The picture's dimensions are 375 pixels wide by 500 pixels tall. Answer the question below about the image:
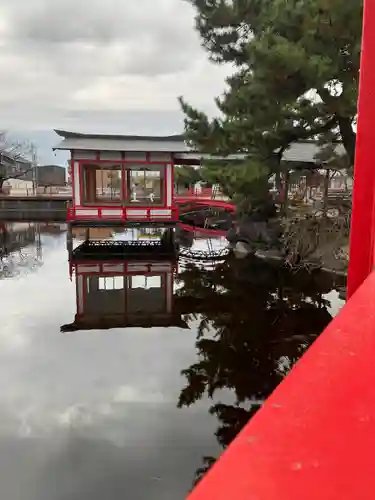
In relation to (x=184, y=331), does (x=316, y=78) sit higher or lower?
A: higher

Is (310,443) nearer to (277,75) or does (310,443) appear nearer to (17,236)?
(277,75)

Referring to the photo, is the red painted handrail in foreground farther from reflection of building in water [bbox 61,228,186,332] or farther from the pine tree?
the pine tree

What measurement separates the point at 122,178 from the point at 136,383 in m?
9.20

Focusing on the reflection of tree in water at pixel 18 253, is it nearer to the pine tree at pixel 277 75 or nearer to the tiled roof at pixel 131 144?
the tiled roof at pixel 131 144

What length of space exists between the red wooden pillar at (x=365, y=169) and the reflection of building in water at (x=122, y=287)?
15.2 feet

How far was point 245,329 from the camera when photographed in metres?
6.05

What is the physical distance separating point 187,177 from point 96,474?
12250mm

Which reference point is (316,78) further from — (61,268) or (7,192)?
(7,192)

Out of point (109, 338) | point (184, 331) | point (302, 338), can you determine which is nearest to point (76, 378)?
point (109, 338)

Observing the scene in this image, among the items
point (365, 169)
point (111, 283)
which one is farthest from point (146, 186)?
point (365, 169)

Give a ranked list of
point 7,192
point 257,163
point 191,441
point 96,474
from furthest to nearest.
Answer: point 7,192 < point 257,163 < point 191,441 < point 96,474

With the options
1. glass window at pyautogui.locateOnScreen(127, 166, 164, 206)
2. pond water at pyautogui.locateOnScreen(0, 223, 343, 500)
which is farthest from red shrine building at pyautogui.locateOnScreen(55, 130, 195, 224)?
pond water at pyautogui.locateOnScreen(0, 223, 343, 500)

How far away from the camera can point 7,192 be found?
3170cm

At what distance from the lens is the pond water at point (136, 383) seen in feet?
9.84
